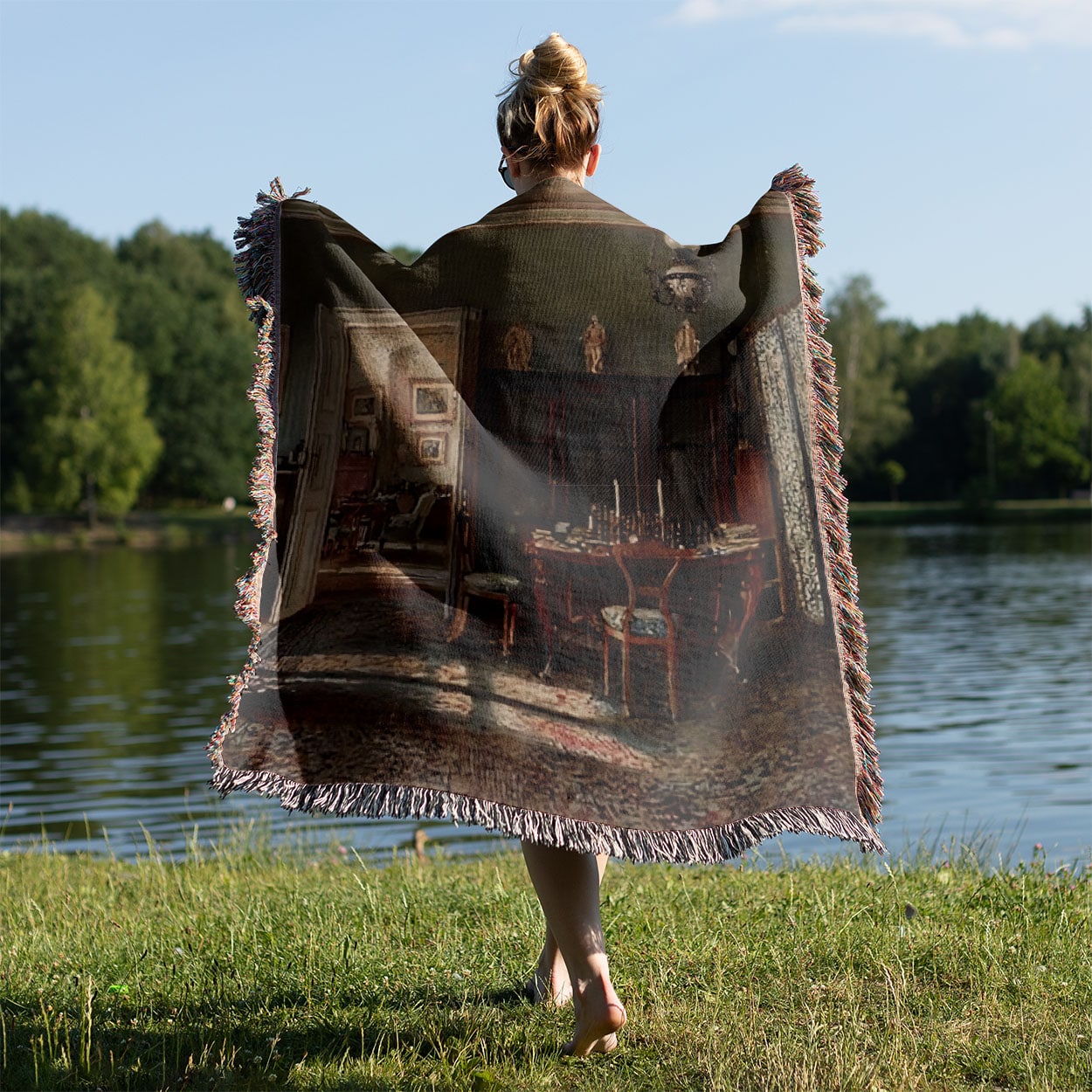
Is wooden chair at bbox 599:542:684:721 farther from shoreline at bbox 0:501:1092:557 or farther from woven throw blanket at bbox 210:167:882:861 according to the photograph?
shoreline at bbox 0:501:1092:557

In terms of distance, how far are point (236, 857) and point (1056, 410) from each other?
65409 mm

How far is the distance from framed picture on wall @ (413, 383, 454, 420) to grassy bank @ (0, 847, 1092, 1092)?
1394mm

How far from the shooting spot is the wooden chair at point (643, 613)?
3.12 m

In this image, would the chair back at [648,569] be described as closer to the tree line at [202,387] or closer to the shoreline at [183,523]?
the shoreline at [183,523]

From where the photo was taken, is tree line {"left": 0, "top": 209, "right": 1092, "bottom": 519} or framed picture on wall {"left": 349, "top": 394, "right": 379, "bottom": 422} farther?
tree line {"left": 0, "top": 209, "right": 1092, "bottom": 519}

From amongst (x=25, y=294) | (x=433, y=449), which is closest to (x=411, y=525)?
(x=433, y=449)

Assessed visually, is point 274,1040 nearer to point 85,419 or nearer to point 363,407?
point 363,407

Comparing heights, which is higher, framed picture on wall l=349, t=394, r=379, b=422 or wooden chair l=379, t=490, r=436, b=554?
framed picture on wall l=349, t=394, r=379, b=422

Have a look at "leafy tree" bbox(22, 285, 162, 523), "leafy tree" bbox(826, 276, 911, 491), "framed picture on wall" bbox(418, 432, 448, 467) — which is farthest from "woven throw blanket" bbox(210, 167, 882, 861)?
"leafy tree" bbox(826, 276, 911, 491)

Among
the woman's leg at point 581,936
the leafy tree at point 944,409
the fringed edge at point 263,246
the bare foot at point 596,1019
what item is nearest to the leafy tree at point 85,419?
the leafy tree at point 944,409

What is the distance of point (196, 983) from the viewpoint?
352 cm

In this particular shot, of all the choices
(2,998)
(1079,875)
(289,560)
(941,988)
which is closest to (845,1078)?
(941,988)

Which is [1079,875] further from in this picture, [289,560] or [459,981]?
[289,560]

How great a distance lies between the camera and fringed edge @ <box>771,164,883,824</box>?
3.16 metres
